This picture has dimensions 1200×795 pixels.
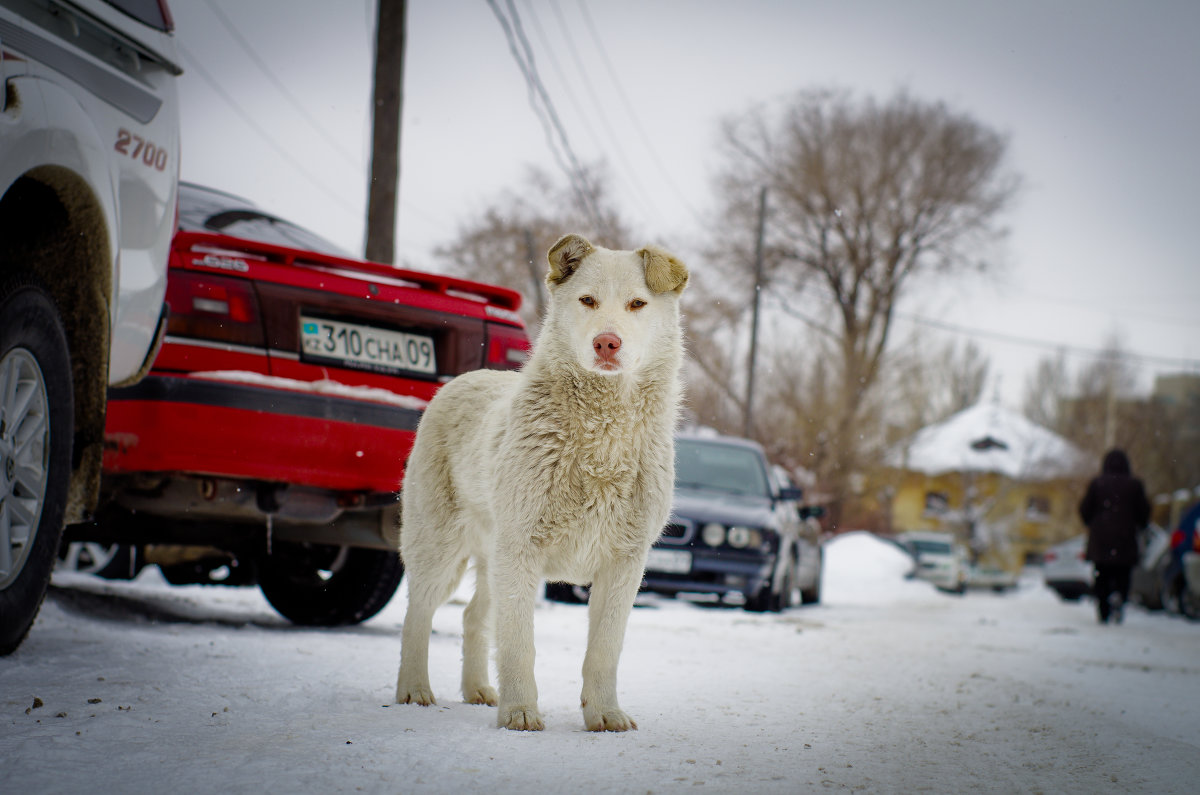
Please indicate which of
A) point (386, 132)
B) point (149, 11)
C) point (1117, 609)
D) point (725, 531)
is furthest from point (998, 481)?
point (149, 11)

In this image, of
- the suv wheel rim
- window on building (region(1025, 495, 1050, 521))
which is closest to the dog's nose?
the suv wheel rim

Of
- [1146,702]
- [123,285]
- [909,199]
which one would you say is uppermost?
[909,199]

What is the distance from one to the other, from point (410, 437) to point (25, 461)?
1732 millimetres

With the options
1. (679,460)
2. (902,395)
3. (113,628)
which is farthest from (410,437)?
(902,395)

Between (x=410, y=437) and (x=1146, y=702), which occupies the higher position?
(x=410, y=437)

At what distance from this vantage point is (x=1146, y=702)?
6301 mm

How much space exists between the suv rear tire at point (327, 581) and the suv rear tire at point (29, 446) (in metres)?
2.39

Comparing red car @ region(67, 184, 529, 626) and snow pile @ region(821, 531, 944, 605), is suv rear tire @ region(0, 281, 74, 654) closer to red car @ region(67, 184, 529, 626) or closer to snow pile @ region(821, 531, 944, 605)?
red car @ region(67, 184, 529, 626)

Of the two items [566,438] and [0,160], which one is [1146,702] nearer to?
[566,438]

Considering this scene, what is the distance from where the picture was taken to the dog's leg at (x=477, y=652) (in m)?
4.39

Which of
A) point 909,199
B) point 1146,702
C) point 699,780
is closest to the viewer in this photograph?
point 699,780

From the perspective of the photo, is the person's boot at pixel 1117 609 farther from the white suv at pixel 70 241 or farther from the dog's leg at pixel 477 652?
the white suv at pixel 70 241

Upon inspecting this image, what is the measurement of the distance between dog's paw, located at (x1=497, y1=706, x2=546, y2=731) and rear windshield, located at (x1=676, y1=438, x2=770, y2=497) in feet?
26.0

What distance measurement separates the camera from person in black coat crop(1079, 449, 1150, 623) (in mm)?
14039
